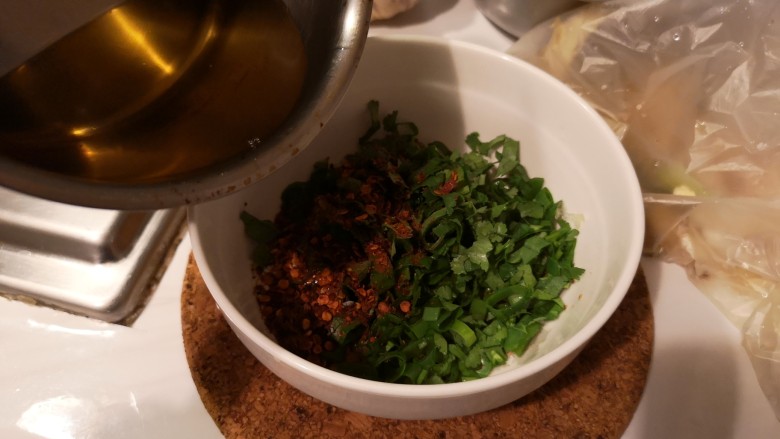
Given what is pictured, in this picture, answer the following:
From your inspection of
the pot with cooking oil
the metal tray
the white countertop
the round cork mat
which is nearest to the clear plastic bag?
the white countertop

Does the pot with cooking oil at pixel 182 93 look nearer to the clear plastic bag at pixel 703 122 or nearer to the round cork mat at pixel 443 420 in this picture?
the round cork mat at pixel 443 420

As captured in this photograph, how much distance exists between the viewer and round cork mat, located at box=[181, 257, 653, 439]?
0.65 m

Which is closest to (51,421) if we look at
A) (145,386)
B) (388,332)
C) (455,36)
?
(145,386)

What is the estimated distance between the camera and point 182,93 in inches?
24.9

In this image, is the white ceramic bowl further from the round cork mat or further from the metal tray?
the metal tray

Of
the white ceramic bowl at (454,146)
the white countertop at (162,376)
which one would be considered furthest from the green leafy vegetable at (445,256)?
the white countertop at (162,376)

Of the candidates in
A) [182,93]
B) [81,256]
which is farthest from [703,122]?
[81,256]

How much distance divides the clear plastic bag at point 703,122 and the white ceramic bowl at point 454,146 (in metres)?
0.13

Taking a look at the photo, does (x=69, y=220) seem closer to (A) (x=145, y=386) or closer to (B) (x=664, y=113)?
(A) (x=145, y=386)

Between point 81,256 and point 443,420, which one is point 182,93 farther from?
point 443,420

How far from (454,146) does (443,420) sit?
1.21ft

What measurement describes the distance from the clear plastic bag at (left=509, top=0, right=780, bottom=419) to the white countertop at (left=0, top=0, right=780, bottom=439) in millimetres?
36

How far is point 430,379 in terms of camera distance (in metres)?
0.64

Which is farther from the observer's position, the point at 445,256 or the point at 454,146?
the point at 454,146
